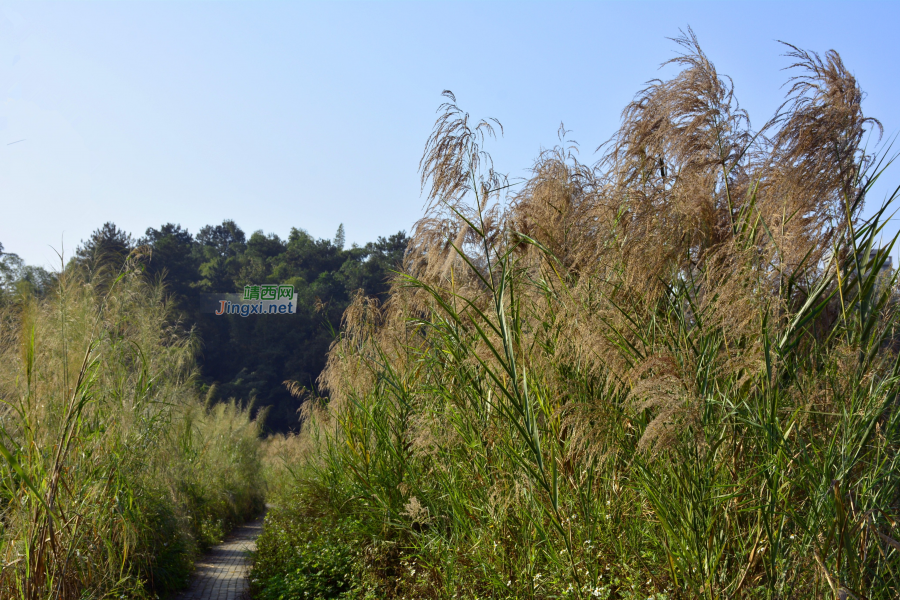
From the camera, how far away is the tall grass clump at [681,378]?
5.87ft

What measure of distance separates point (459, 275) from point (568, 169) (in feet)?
3.14

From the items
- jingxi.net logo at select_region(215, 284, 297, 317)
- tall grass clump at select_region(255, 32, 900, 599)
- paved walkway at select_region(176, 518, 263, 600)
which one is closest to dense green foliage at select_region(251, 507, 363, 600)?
paved walkway at select_region(176, 518, 263, 600)

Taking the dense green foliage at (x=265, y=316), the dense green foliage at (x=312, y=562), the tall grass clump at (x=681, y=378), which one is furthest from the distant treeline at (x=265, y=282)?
the tall grass clump at (x=681, y=378)

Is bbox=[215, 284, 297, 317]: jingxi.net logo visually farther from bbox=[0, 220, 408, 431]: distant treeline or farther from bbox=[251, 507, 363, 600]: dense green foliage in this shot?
bbox=[251, 507, 363, 600]: dense green foliage

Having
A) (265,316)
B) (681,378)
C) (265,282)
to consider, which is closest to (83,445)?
(681,378)

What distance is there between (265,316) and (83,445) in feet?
103

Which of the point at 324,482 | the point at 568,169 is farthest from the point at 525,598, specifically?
the point at 324,482

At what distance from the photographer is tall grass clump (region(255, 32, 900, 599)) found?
1.79m

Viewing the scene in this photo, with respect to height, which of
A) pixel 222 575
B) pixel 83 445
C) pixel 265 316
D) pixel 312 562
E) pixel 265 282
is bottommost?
pixel 222 575

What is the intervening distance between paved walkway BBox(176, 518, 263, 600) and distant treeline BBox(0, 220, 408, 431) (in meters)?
15.9

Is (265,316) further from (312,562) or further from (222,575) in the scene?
(312,562)

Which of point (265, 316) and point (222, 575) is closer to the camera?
point (222, 575)

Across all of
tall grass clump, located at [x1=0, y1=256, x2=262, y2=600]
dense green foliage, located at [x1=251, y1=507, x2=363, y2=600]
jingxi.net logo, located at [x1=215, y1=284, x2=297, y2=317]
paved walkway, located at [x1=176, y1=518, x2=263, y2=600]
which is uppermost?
jingxi.net logo, located at [x1=215, y1=284, x2=297, y2=317]

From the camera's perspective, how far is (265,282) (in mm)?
35906
